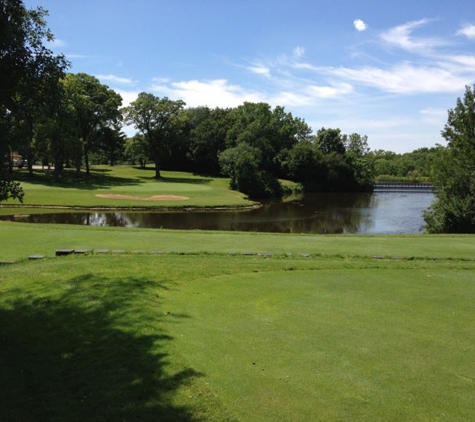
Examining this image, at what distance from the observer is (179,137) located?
79.6 meters

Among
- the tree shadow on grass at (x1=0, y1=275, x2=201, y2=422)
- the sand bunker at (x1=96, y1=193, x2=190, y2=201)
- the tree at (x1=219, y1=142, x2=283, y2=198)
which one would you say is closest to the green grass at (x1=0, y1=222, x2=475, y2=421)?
the tree shadow on grass at (x1=0, y1=275, x2=201, y2=422)

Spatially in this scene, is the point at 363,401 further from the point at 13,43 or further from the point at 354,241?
the point at 354,241

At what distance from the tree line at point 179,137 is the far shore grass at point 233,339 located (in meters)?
2.89

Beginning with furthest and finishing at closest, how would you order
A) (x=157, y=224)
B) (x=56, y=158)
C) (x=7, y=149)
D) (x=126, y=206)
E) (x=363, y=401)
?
(x=56, y=158) < (x=126, y=206) < (x=157, y=224) < (x=7, y=149) < (x=363, y=401)

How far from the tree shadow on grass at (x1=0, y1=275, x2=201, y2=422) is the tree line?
8.00ft

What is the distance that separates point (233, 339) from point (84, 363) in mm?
2215

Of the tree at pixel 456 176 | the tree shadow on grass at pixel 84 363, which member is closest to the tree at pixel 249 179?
the tree at pixel 456 176

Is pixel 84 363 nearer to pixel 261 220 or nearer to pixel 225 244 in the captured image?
pixel 225 244

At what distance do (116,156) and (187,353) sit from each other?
114 m

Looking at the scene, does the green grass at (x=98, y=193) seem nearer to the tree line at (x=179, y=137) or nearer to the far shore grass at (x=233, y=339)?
the tree line at (x=179, y=137)

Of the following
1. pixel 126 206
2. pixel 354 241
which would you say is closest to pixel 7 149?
pixel 354 241

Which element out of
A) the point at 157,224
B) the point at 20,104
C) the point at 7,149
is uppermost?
the point at 20,104

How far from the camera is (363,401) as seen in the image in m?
4.80

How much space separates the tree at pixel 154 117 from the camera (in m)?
74.1
